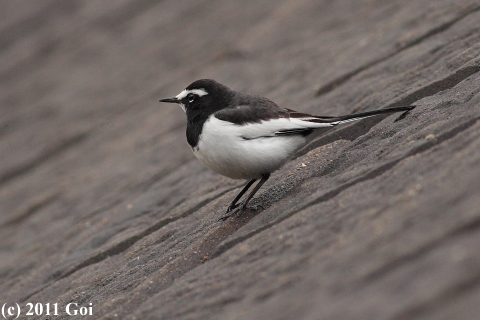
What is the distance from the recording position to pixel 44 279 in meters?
6.58

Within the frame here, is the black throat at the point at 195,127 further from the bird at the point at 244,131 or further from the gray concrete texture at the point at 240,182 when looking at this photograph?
the gray concrete texture at the point at 240,182

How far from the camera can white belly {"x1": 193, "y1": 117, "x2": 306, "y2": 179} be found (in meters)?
A: 5.11

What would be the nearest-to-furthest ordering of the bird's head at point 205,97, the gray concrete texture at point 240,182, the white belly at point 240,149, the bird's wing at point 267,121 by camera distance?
the gray concrete texture at point 240,182 < the white belly at point 240,149 < the bird's wing at point 267,121 < the bird's head at point 205,97

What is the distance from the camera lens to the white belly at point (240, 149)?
5113 mm

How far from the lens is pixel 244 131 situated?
5.20m

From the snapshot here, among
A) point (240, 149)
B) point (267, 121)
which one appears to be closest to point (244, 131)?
point (240, 149)

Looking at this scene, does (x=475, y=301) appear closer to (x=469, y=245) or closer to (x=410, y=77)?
(x=469, y=245)

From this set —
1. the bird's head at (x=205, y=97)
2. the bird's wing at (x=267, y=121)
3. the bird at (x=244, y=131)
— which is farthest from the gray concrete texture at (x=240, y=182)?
the bird's head at (x=205, y=97)

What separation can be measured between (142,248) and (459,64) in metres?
3.77

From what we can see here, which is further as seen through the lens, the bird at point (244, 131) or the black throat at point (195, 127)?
the black throat at point (195, 127)

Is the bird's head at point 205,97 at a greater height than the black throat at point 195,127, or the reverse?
the bird's head at point 205,97

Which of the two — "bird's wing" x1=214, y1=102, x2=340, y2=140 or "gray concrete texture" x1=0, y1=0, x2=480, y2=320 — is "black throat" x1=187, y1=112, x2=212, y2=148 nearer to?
"bird's wing" x1=214, y1=102, x2=340, y2=140

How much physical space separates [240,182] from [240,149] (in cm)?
172

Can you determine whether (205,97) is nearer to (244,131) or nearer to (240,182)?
(244,131)
